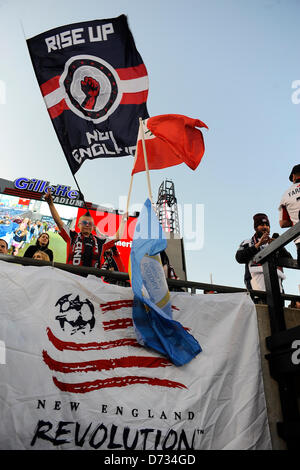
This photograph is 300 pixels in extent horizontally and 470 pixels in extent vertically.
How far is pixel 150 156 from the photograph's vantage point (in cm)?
417

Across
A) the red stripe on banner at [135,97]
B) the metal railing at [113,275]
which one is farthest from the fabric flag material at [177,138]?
the metal railing at [113,275]

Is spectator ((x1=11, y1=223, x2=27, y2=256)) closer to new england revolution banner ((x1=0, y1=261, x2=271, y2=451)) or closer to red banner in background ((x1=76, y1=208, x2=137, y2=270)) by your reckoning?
red banner in background ((x1=76, y1=208, x2=137, y2=270))

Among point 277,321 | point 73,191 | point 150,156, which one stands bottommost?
point 277,321

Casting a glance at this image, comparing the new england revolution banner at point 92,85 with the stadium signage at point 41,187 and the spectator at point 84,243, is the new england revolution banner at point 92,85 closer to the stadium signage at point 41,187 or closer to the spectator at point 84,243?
the spectator at point 84,243

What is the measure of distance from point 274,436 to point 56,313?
2.17m

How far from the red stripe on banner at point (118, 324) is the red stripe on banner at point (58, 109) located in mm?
2806

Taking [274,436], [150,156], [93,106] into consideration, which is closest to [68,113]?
[93,106]

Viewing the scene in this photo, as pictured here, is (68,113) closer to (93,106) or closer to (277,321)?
(93,106)

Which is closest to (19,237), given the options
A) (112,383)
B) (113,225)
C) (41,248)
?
(113,225)

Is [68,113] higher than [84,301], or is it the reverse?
[68,113]

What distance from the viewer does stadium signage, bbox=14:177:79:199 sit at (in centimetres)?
1505

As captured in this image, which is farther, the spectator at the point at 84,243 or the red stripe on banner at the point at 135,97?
the red stripe on banner at the point at 135,97

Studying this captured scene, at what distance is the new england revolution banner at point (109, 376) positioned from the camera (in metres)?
2.25
